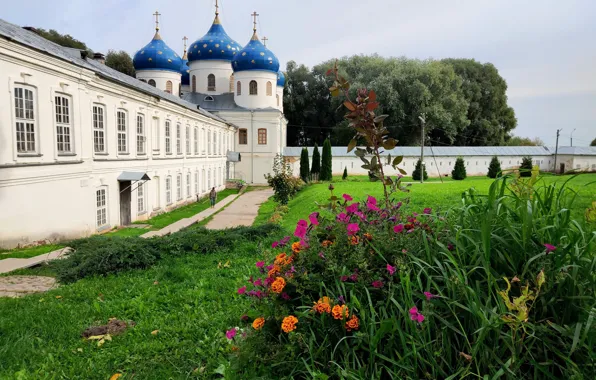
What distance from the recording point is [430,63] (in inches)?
1895

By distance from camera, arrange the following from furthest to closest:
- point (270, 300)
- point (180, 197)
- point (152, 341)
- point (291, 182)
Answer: point (180, 197) → point (291, 182) → point (152, 341) → point (270, 300)

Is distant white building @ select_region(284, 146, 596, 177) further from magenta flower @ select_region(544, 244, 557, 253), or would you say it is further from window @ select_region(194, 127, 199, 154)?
magenta flower @ select_region(544, 244, 557, 253)

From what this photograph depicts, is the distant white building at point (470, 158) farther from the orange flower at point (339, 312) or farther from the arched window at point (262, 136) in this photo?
the orange flower at point (339, 312)

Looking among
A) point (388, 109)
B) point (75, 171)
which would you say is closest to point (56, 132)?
point (75, 171)

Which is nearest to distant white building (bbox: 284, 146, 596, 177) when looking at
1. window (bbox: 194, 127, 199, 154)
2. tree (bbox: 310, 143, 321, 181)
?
tree (bbox: 310, 143, 321, 181)

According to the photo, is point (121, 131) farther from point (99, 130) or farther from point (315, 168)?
point (315, 168)

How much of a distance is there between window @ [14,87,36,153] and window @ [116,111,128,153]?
17.7 feet

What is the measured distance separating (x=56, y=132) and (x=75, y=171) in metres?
1.54

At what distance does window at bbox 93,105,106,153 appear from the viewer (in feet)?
52.7

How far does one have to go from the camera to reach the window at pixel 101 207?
1630cm

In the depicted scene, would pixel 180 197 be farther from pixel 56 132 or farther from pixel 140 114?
pixel 56 132

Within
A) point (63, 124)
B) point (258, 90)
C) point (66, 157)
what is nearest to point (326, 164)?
point (258, 90)

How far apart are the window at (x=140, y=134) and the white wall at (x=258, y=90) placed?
21023 mm

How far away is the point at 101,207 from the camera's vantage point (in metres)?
16.5
